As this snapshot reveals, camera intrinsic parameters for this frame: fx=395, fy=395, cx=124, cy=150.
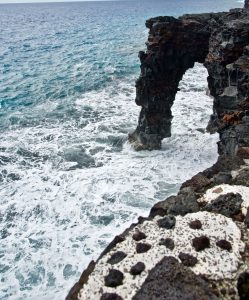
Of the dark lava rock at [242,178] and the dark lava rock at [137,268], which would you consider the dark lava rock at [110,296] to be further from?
the dark lava rock at [242,178]

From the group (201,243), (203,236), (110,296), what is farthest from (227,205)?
(110,296)

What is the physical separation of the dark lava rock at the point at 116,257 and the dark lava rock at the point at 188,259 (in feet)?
7.14

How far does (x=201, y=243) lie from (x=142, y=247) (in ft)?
7.54

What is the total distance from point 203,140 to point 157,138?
17.3ft

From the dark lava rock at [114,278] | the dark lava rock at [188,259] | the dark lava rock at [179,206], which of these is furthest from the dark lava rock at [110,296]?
the dark lava rock at [179,206]

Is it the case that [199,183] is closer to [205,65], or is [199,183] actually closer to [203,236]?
[203,236]

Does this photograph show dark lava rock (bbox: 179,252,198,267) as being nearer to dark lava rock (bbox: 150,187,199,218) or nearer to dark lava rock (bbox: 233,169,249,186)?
dark lava rock (bbox: 150,187,199,218)

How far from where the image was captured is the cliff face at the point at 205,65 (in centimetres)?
2688

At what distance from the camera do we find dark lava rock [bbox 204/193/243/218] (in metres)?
17.2

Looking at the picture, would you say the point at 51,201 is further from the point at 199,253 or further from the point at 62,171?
the point at 199,253

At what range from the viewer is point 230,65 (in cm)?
2762

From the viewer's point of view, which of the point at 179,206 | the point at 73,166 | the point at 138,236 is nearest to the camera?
the point at 138,236

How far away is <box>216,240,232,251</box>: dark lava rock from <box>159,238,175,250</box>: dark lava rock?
176 cm

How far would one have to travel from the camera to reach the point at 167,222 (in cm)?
1673
